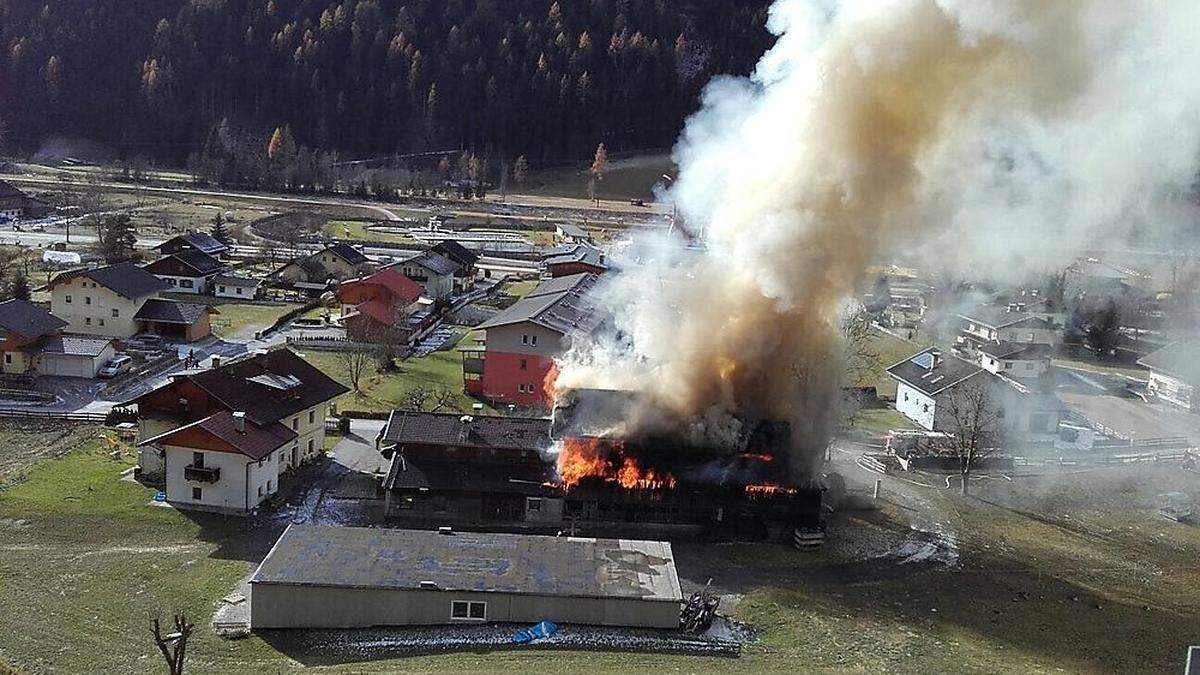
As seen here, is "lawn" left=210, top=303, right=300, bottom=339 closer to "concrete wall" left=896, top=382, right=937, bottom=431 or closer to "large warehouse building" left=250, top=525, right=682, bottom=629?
"large warehouse building" left=250, top=525, right=682, bottom=629

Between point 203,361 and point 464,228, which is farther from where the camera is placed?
point 464,228

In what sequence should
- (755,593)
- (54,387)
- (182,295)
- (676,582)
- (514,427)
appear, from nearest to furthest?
(676,582)
(755,593)
(514,427)
(54,387)
(182,295)

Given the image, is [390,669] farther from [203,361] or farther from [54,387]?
[203,361]

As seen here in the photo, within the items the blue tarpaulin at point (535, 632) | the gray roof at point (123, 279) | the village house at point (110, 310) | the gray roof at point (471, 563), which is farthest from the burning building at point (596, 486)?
the gray roof at point (123, 279)

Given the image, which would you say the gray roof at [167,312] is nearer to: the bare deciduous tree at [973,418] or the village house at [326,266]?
the village house at [326,266]

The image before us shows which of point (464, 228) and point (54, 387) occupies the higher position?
point (464, 228)

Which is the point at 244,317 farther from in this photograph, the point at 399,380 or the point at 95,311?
the point at 399,380

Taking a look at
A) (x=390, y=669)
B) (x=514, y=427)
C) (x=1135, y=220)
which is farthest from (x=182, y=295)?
(x=1135, y=220)

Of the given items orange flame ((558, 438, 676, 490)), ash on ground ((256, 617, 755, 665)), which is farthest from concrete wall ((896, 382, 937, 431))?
ash on ground ((256, 617, 755, 665))
